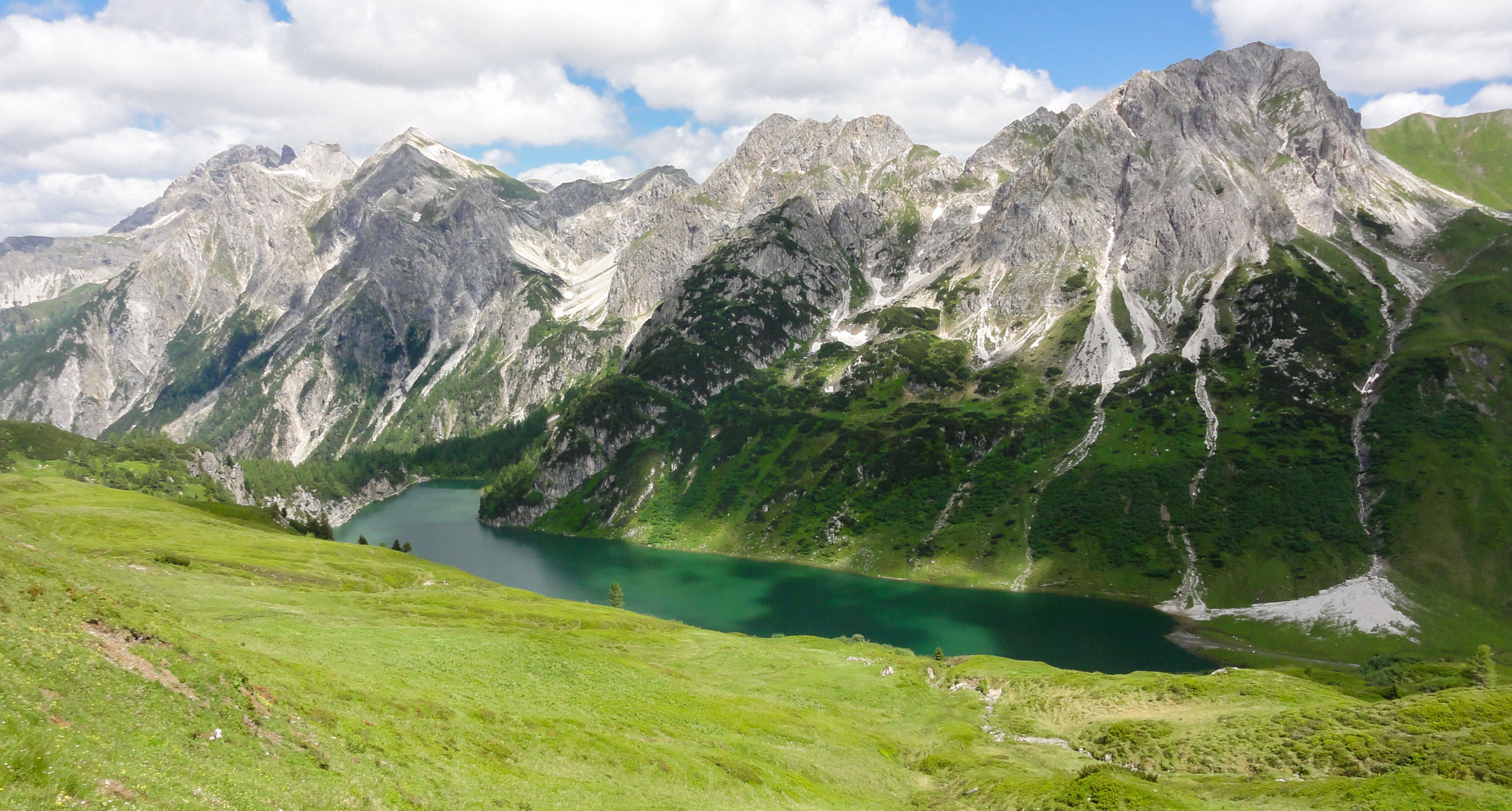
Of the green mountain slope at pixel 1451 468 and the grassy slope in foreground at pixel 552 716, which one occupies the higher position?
the green mountain slope at pixel 1451 468

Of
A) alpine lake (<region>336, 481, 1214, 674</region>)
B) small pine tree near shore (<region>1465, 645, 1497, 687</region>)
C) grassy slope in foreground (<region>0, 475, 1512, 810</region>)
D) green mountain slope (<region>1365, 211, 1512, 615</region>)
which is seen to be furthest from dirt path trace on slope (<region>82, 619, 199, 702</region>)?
green mountain slope (<region>1365, 211, 1512, 615</region>)

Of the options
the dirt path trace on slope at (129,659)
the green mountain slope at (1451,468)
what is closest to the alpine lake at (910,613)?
the green mountain slope at (1451,468)

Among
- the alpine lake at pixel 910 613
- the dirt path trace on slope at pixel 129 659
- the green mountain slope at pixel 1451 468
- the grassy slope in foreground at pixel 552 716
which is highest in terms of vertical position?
the green mountain slope at pixel 1451 468

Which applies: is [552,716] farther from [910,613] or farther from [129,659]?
[910,613]

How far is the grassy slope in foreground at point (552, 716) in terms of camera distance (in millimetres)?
23547

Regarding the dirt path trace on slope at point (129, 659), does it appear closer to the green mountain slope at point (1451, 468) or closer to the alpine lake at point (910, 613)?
the alpine lake at point (910, 613)

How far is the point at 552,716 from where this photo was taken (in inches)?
1683

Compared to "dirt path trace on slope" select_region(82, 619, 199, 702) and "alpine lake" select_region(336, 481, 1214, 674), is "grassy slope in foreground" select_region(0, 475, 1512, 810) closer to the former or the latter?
"dirt path trace on slope" select_region(82, 619, 199, 702)

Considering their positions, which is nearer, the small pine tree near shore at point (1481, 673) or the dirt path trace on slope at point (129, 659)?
the dirt path trace on slope at point (129, 659)

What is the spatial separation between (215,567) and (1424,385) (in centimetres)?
27142

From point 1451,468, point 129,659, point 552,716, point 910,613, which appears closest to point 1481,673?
point 552,716

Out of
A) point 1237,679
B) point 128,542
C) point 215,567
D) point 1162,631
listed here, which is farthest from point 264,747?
point 1162,631

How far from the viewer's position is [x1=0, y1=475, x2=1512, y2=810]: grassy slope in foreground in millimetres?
23547

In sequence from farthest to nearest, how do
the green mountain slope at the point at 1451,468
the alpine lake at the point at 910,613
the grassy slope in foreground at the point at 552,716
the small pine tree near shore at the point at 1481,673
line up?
the green mountain slope at the point at 1451,468
the alpine lake at the point at 910,613
the small pine tree near shore at the point at 1481,673
the grassy slope in foreground at the point at 552,716
